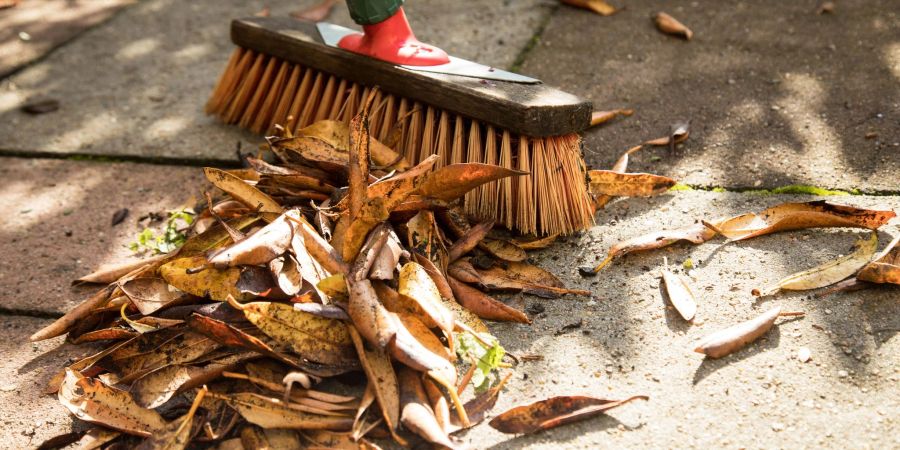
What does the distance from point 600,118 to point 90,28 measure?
2271 millimetres

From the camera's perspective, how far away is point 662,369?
178cm

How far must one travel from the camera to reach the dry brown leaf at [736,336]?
5.87ft

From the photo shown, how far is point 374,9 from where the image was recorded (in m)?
2.42

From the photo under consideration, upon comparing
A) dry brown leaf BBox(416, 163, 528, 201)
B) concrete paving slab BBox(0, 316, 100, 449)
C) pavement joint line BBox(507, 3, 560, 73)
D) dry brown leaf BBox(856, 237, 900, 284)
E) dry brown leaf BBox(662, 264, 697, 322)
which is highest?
dry brown leaf BBox(416, 163, 528, 201)

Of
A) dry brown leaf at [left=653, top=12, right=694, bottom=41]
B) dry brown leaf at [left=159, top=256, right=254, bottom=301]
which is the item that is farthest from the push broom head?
dry brown leaf at [left=653, top=12, right=694, bottom=41]

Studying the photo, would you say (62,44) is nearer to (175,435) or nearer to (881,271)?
(175,435)

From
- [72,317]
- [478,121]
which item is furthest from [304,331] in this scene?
[478,121]

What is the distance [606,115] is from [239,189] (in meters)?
1.21

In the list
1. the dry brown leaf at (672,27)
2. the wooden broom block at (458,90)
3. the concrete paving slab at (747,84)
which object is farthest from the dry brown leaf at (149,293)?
the dry brown leaf at (672,27)

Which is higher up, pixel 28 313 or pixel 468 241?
pixel 468 241

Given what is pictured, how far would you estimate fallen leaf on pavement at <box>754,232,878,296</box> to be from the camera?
1.94 m

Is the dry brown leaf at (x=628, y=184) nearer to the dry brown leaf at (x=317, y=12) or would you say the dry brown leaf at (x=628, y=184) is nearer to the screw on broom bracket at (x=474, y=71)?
the screw on broom bracket at (x=474, y=71)

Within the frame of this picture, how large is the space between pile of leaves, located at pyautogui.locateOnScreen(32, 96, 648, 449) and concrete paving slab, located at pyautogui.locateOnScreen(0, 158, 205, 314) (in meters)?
0.15

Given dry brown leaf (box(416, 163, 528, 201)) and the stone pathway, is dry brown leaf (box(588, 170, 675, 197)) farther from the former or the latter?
dry brown leaf (box(416, 163, 528, 201))
